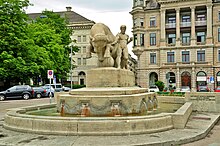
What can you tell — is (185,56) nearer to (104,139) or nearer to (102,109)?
(102,109)

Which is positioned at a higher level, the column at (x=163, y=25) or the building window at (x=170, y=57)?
the column at (x=163, y=25)

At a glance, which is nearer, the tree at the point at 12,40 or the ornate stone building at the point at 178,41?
the tree at the point at 12,40

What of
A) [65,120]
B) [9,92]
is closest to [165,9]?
[9,92]

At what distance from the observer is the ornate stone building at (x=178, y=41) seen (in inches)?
2375

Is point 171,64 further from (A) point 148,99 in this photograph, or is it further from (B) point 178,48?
(A) point 148,99

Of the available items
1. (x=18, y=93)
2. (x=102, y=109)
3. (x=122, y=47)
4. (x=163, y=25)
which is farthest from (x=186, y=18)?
(x=102, y=109)

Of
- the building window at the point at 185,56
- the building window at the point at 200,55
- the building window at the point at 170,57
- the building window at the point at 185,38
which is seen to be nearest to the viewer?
the building window at the point at 200,55

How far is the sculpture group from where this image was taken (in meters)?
13.1

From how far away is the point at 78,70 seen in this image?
78375 mm

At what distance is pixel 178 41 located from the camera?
6322cm

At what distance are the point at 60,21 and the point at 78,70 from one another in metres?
28.6

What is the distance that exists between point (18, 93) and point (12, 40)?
6810 millimetres

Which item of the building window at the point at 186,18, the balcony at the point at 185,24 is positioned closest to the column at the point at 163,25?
the balcony at the point at 185,24

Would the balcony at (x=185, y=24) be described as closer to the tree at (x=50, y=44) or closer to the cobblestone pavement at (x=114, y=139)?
the tree at (x=50, y=44)
